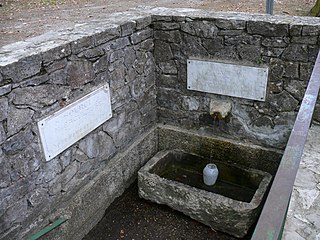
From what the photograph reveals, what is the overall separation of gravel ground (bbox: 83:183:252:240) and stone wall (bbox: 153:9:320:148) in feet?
2.86

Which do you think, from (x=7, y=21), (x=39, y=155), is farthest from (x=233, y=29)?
(x=7, y=21)

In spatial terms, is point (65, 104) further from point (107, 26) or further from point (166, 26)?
point (166, 26)

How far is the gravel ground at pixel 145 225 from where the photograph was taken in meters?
2.84

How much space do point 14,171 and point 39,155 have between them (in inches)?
7.7

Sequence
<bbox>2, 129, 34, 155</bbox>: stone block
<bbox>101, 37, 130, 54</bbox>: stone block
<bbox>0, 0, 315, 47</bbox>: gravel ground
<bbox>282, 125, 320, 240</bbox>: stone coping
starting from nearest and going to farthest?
<bbox>282, 125, 320, 240</bbox>: stone coping
<bbox>2, 129, 34, 155</bbox>: stone block
<bbox>101, 37, 130, 54</bbox>: stone block
<bbox>0, 0, 315, 47</bbox>: gravel ground

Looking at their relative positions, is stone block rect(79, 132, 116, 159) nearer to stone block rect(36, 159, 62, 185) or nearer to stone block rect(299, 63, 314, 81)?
stone block rect(36, 159, 62, 185)

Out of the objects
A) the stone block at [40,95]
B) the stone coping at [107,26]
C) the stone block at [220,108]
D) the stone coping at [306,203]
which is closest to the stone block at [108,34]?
the stone coping at [107,26]

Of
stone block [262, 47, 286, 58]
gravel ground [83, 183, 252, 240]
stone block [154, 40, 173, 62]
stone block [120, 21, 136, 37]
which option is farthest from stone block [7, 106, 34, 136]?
stone block [262, 47, 286, 58]

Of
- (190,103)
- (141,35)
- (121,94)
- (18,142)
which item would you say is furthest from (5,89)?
(190,103)

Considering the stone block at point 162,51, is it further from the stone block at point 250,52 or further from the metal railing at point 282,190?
the metal railing at point 282,190

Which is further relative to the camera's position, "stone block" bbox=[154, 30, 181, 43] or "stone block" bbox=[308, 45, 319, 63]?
"stone block" bbox=[154, 30, 181, 43]

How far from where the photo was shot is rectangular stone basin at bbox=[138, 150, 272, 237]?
273 centimetres

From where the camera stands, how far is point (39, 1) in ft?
20.1

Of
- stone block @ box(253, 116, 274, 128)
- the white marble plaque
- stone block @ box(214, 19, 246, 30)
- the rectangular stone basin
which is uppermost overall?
stone block @ box(214, 19, 246, 30)
